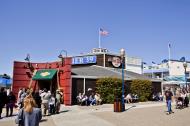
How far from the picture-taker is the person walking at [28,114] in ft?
22.0

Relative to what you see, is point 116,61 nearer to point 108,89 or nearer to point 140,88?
point 140,88

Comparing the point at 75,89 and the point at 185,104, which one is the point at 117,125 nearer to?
the point at 185,104

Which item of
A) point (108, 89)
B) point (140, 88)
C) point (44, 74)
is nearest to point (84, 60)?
point (140, 88)


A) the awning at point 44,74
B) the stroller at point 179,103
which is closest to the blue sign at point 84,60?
the awning at point 44,74

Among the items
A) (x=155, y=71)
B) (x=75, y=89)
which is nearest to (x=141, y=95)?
(x=75, y=89)

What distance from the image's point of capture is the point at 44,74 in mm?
27750

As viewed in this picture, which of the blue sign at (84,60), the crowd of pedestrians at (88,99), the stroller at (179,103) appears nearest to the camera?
the stroller at (179,103)

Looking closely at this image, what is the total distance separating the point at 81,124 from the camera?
13922mm

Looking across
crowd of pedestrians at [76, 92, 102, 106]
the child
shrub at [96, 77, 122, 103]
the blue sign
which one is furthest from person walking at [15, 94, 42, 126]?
the blue sign

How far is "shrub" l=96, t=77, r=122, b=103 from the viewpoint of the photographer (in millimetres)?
27281

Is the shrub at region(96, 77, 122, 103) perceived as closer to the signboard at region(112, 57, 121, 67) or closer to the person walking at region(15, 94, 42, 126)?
the signboard at region(112, 57, 121, 67)

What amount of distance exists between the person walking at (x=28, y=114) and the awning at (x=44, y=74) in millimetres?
19911

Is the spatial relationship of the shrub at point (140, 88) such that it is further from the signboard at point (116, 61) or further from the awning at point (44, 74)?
the awning at point (44, 74)

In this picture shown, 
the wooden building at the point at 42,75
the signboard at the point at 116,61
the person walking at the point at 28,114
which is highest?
the signboard at the point at 116,61
